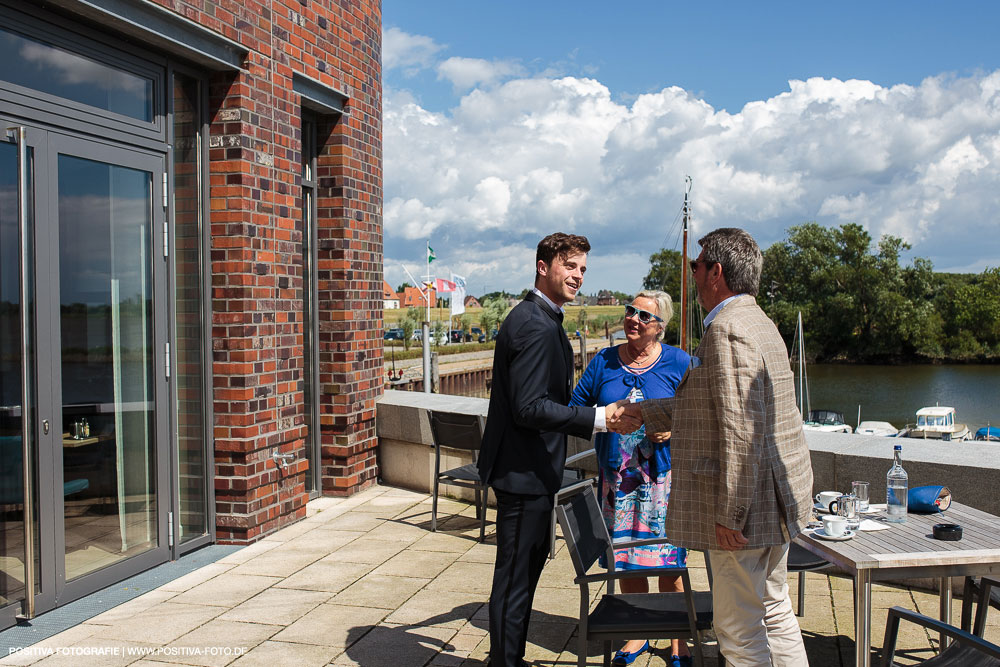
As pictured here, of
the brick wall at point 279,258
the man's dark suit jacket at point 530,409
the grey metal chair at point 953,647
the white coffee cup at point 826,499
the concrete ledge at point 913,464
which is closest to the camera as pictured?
the grey metal chair at point 953,647

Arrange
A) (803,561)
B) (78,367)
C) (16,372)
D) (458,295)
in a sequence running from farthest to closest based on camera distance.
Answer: (458,295) → (78,367) → (16,372) → (803,561)

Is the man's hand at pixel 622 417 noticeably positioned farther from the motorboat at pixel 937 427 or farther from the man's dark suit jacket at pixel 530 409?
the motorboat at pixel 937 427

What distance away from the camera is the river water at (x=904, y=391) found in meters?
40.8

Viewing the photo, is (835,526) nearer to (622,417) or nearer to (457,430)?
(622,417)

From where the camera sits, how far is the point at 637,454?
3.69 metres

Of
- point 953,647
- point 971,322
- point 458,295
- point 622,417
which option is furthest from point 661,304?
point 971,322

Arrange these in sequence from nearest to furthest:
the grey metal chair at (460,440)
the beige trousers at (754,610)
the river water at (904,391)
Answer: the beige trousers at (754,610), the grey metal chair at (460,440), the river water at (904,391)

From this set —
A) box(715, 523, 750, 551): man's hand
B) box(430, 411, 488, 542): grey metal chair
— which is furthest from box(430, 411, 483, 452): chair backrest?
box(715, 523, 750, 551): man's hand

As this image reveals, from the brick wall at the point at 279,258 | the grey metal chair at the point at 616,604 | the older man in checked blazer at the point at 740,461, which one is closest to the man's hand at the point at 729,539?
the older man in checked blazer at the point at 740,461

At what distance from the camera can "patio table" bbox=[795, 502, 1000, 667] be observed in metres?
2.72

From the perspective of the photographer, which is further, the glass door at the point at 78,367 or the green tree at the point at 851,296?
the green tree at the point at 851,296

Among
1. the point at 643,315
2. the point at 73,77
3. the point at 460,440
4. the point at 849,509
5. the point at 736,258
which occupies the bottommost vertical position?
the point at 460,440

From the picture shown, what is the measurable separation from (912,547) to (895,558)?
17 centimetres

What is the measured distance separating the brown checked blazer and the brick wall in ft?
11.6
